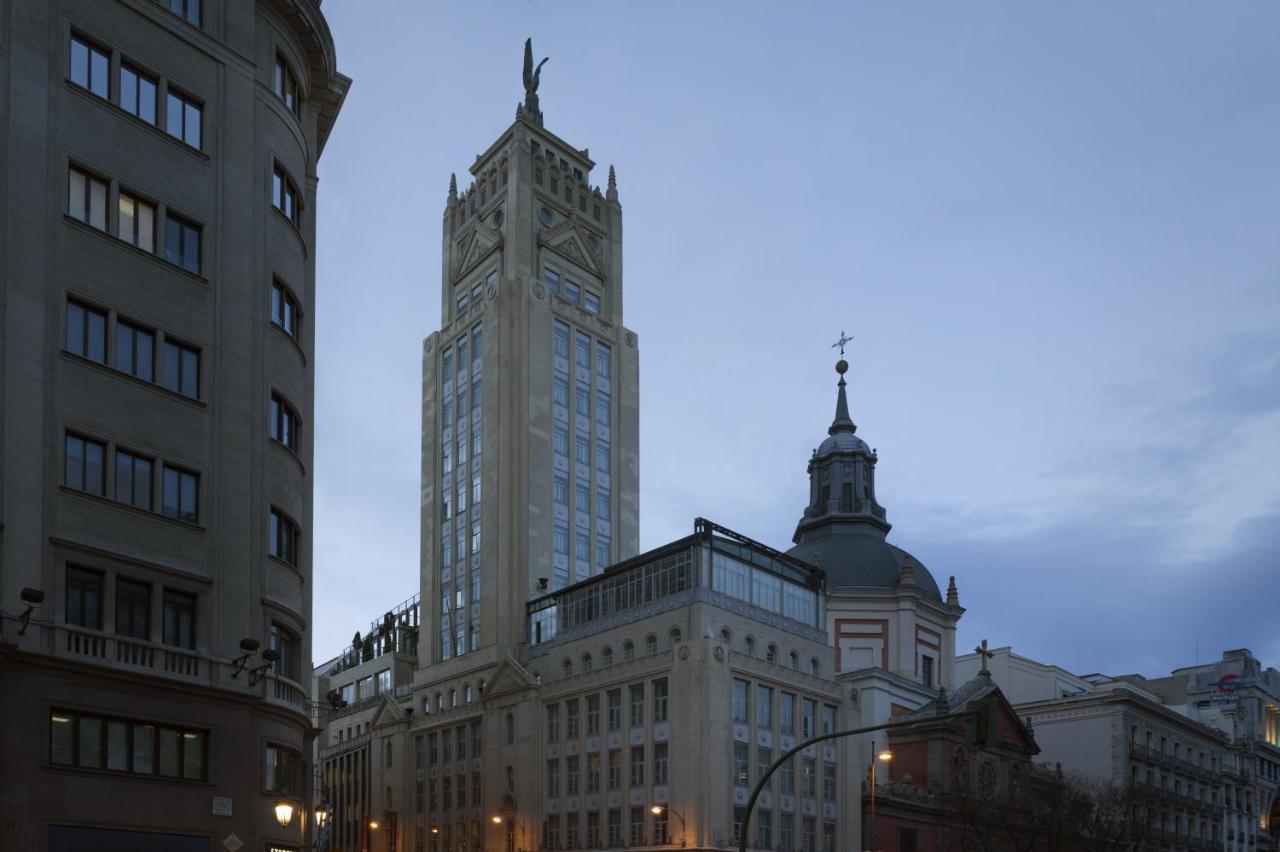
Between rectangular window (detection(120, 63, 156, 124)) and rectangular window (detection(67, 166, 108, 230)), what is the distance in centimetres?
251

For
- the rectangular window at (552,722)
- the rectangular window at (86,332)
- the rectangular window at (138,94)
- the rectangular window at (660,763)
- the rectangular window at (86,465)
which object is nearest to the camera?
the rectangular window at (86,465)

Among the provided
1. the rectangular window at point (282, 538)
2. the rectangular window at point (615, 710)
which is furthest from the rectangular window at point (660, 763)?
the rectangular window at point (282, 538)

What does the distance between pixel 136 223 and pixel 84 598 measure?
10700 mm

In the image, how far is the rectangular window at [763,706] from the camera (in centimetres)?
8488

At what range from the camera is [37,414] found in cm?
3488

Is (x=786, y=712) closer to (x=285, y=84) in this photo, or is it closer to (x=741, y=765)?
(x=741, y=765)

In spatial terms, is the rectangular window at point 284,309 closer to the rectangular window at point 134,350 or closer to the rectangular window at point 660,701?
the rectangular window at point 134,350

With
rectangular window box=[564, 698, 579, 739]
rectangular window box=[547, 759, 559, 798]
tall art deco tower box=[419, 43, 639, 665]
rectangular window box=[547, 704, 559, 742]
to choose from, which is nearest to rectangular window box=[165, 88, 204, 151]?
rectangular window box=[564, 698, 579, 739]

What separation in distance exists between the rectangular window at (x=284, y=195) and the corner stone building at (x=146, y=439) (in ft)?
1.74

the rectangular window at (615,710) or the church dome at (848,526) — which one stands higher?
the church dome at (848,526)

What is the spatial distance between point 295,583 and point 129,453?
26.0ft

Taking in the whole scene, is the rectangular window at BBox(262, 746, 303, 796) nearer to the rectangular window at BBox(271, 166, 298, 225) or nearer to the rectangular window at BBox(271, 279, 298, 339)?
the rectangular window at BBox(271, 279, 298, 339)

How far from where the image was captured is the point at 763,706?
85625 mm

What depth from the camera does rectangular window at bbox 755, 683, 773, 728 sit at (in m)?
84.9
